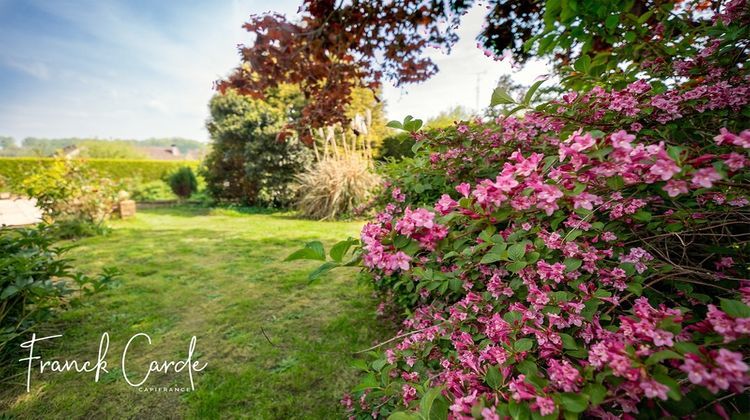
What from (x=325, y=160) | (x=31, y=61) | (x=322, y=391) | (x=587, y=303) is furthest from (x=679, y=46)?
(x=31, y=61)

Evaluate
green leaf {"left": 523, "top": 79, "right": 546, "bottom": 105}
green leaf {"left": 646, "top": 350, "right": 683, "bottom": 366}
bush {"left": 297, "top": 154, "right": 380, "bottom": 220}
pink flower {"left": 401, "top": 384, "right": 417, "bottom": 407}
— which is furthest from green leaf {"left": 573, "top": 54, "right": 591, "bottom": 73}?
bush {"left": 297, "top": 154, "right": 380, "bottom": 220}

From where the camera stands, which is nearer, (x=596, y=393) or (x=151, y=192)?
(x=596, y=393)

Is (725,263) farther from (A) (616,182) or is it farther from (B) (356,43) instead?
(B) (356,43)

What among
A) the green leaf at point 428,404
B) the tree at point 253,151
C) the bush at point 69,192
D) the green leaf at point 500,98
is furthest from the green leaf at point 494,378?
the tree at point 253,151

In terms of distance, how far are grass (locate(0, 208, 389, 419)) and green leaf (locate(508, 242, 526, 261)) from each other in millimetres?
1140

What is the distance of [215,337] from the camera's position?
7.37 feet

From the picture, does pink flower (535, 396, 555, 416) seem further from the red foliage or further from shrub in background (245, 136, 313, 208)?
shrub in background (245, 136, 313, 208)

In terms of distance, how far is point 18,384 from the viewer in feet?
5.79

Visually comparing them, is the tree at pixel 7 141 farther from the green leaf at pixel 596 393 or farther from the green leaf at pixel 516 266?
the green leaf at pixel 596 393

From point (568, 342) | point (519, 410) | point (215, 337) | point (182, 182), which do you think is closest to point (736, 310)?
point (568, 342)

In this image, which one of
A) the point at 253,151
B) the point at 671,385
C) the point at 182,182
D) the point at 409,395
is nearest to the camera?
the point at 671,385

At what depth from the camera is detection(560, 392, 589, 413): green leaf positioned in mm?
524

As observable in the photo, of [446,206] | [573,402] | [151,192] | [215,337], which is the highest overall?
[446,206]

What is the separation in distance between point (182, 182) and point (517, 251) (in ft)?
42.5
